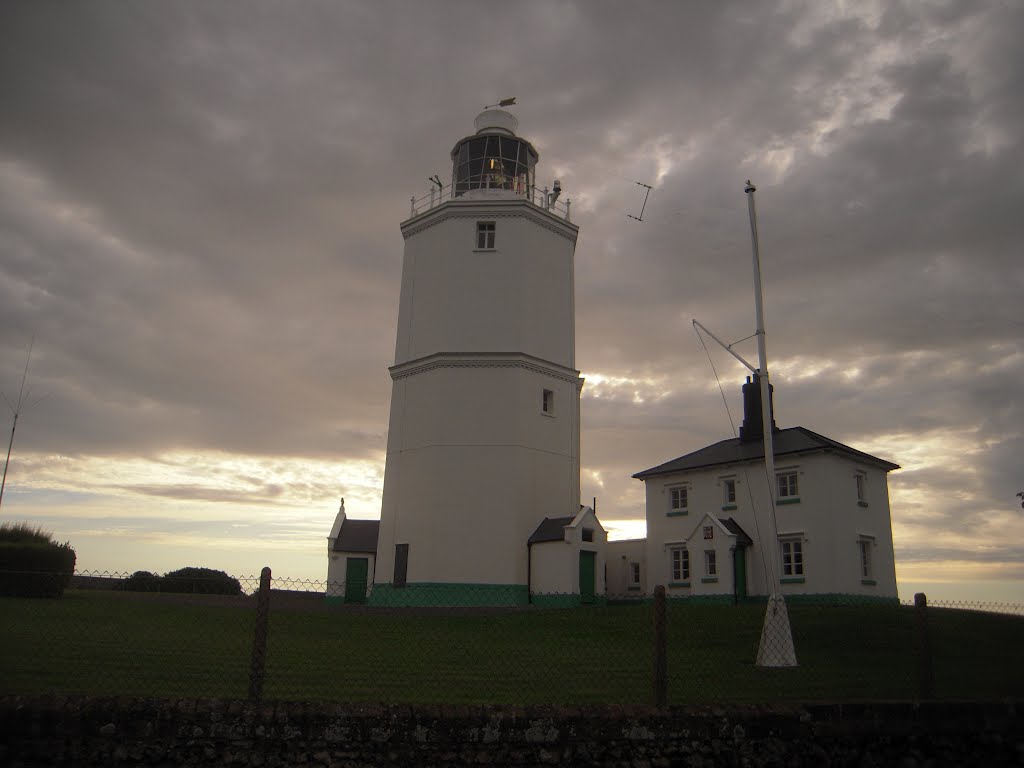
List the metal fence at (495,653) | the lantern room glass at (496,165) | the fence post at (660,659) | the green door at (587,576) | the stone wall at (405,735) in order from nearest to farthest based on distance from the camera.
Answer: the stone wall at (405,735) < the fence post at (660,659) < the metal fence at (495,653) < the green door at (587,576) < the lantern room glass at (496,165)

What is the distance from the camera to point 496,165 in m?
Answer: 33.8

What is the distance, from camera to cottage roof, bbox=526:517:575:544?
2811 cm

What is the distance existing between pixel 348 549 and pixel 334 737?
93.8 feet

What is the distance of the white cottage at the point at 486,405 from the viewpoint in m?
28.4

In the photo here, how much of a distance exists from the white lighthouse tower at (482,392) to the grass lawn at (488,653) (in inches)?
185

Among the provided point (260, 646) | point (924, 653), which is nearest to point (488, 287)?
point (924, 653)

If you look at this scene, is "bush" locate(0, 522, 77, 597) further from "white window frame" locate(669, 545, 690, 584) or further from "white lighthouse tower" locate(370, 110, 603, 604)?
"white window frame" locate(669, 545, 690, 584)

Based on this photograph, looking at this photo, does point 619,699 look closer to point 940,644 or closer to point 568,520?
point 940,644

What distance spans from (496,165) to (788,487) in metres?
17.6

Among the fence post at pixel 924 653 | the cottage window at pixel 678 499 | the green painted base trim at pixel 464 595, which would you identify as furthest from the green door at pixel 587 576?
the fence post at pixel 924 653

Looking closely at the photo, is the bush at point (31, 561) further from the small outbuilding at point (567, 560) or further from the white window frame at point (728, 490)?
the white window frame at point (728, 490)

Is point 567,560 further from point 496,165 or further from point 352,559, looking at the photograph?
point 496,165

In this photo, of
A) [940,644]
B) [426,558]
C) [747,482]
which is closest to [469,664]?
[940,644]

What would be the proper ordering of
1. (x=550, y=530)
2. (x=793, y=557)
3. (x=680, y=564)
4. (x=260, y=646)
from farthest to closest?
(x=680, y=564)
(x=793, y=557)
(x=550, y=530)
(x=260, y=646)
